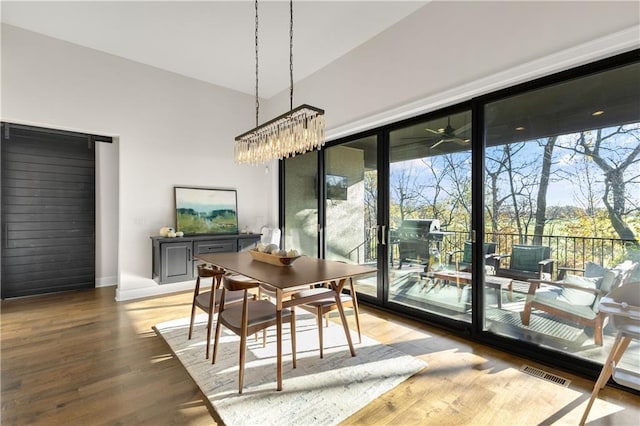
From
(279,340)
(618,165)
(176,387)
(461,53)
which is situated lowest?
(176,387)

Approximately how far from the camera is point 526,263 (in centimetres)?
267

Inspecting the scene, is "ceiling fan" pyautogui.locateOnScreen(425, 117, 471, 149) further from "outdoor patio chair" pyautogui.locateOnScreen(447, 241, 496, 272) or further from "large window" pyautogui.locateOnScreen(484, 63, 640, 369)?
"outdoor patio chair" pyautogui.locateOnScreen(447, 241, 496, 272)

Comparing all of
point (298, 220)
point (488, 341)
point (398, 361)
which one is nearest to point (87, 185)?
point (298, 220)

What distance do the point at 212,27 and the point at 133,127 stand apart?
1983 millimetres

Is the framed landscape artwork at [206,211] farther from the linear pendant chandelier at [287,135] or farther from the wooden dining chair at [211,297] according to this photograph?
the wooden dining chair at [211,297]

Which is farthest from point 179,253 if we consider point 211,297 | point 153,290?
point 211,297

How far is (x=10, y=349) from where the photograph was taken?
8.92 feet

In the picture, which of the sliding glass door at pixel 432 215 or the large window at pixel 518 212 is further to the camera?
the sliding glass door at pixel 432 215

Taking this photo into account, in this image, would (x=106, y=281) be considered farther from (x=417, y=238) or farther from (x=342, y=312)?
(x=417, y=238)

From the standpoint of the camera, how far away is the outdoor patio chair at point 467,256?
2871mm

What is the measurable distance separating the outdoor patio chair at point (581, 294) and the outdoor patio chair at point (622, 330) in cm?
43

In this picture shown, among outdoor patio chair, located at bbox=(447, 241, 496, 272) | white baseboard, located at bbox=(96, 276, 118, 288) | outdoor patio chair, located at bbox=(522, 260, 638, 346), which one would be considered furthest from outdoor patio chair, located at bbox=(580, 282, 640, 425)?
white baseboard, located at bbox=(96, 276, 118, 288)

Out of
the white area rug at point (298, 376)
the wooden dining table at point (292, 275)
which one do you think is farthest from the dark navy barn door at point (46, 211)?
the wooden dining table at point (292, 275)

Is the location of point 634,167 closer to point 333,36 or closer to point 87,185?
point 333,36
